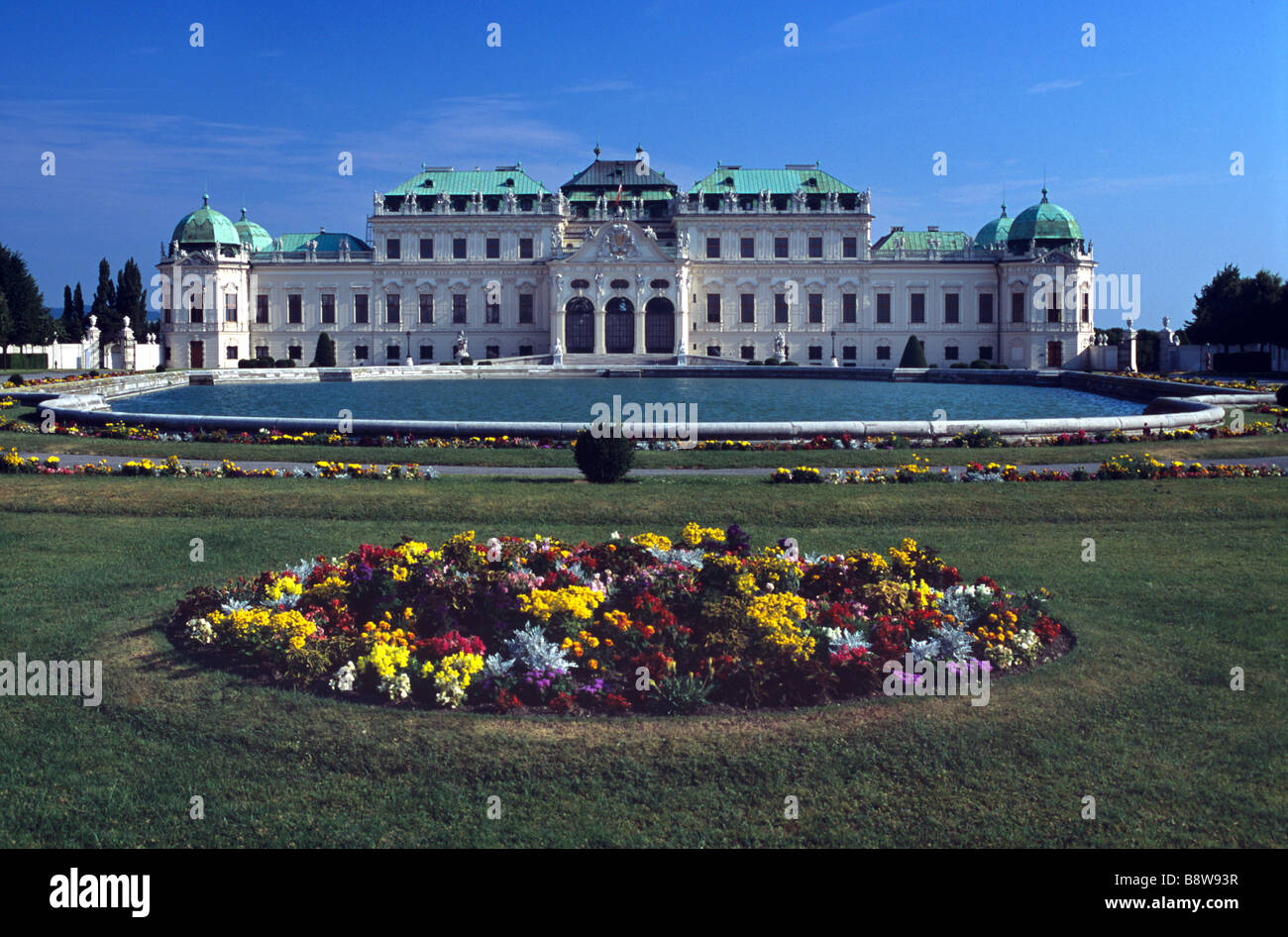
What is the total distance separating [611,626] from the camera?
10.5 metres

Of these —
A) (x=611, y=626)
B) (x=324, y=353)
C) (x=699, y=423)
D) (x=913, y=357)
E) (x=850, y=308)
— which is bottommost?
(x=611, y=626)

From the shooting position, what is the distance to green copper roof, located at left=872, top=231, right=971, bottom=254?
87500 millimetres

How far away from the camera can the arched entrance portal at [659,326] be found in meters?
83.6

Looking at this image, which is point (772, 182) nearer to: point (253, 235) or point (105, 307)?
point (253, 235)

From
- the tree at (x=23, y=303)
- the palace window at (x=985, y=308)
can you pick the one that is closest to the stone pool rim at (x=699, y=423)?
the palace window at (x=985, y=308)

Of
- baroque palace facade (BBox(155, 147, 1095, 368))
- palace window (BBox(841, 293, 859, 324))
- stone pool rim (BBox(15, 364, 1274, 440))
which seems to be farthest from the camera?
palace window (BBox(841, 293, 859, 324))

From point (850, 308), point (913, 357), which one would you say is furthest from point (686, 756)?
point (850, 308)

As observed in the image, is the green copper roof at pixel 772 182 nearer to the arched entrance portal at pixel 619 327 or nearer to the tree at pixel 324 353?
the arched entrance portal at pixel 619 327

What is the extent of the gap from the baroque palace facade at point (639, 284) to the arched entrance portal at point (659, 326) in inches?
4.1

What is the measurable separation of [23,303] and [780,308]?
57.7 metres

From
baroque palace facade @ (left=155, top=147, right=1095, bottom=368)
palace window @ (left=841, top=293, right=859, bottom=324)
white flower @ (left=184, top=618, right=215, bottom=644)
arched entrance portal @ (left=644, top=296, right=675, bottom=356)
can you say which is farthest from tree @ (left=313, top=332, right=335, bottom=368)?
white flower @ (left=184, top=618, right=215, bottom=644)

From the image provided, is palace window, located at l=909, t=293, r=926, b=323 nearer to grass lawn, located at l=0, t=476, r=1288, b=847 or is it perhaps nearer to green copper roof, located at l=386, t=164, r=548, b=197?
green copper roof, located at l=386, t=164, r=548, b=197

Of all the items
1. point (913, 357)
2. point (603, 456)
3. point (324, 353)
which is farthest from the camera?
point (324, 353)

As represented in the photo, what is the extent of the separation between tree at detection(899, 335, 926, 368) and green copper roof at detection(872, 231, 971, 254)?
37.6 feet
